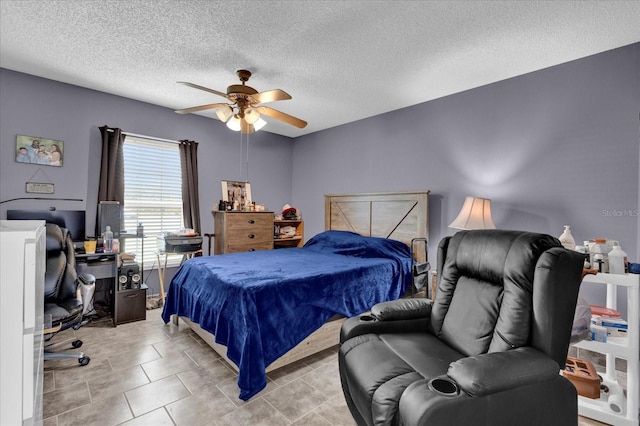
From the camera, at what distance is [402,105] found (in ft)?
13.3

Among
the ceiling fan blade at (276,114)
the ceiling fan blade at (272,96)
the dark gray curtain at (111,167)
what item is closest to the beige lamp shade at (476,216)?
the ceiling fan blade at (276,114)

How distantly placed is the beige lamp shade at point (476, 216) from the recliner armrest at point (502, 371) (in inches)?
73.0

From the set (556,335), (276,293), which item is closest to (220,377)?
(276,293)

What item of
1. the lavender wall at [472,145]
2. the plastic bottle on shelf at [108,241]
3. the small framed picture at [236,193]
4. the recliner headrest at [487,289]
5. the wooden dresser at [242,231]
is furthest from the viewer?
the small framed picture at [236,193]

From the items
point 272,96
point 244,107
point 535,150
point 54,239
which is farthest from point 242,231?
point 535,150

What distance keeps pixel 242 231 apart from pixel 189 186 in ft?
3.30

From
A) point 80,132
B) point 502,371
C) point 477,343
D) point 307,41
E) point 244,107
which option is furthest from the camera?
point 80,132

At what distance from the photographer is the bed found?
6.89 feet

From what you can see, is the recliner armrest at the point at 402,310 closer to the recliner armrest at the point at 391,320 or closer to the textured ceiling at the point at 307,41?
the recliner armrest at the point at 391,320

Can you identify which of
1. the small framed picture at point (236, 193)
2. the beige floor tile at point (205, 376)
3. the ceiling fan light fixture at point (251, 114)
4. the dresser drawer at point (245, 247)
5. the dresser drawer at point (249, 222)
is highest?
the ceiling fan light fixture at point (251, 114)

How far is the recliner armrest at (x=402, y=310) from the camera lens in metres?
1.89

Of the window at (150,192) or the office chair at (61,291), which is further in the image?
the window at (150,192)

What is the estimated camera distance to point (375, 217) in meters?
4.28

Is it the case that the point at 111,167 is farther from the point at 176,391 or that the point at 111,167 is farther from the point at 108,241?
the point at 176,391
